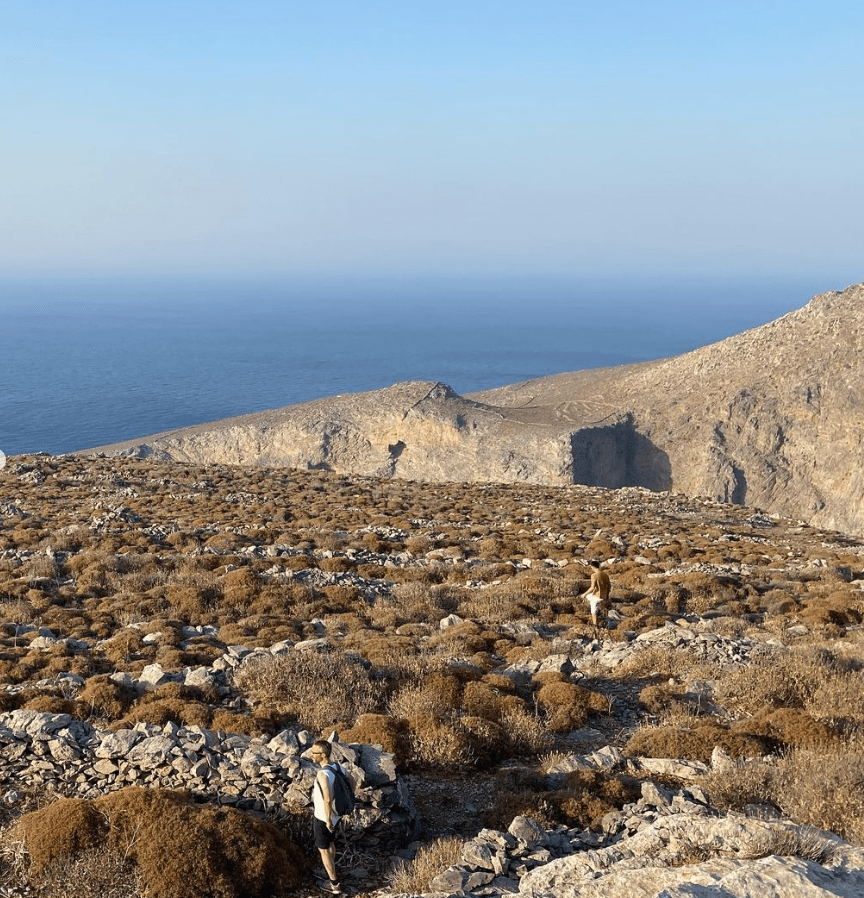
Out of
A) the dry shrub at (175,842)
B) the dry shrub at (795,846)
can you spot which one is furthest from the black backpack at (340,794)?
the dry shrub at (795,846)

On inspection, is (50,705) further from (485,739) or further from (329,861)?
(485,739)

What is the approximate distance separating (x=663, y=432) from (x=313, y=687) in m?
47.8

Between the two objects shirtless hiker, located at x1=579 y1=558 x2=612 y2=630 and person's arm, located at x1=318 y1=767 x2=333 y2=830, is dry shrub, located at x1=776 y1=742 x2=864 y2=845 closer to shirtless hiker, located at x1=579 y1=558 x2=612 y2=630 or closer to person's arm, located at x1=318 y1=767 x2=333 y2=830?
person's arm, located at x1=318 y1=767 x2=333 y2=830

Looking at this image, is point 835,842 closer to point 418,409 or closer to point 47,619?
point 47,619

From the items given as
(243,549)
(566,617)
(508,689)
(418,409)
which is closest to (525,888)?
(508,689)

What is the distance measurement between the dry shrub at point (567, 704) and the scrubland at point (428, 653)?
46 mm

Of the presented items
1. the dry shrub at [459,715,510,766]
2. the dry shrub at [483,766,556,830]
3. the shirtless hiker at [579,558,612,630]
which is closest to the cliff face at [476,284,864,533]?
the shirtless hiker at [579,558,612,630]

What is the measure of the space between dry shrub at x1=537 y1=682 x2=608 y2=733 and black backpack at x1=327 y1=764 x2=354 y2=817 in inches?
170

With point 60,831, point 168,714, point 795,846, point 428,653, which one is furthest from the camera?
point 428,653

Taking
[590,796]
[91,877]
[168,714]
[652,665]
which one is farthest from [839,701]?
[91,877]

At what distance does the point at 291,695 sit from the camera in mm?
12188

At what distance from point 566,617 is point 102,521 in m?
17.1

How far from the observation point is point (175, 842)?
25.8 ft

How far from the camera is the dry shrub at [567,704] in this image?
463 inches
